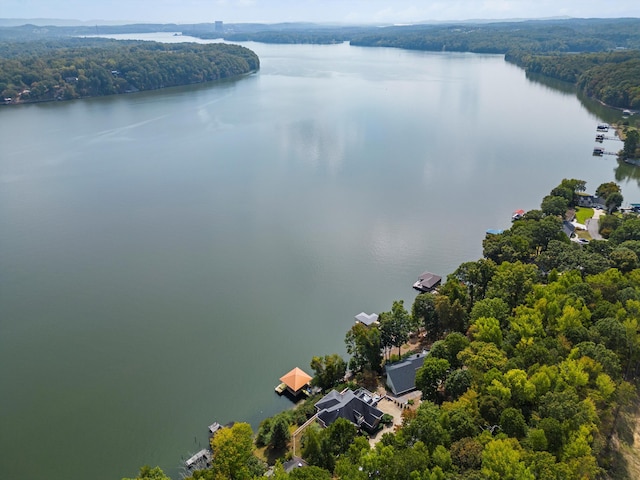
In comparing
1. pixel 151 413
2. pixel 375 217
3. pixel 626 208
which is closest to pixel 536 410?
pixel 151 413

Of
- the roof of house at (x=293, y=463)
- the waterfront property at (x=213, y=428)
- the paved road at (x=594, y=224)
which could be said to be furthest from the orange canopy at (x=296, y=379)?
the paved road at (x=594, y=224)

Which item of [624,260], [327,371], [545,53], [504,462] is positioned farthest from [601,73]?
[504,462]

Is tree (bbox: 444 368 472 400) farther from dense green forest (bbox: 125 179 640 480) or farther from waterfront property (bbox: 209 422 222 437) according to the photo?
waterfront property (bbox: 209 422 222 437)

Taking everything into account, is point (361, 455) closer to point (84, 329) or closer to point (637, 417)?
point (637, 417)

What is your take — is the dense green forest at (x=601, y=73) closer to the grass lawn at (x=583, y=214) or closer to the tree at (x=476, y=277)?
the grass lawn at (x=583, y=214)

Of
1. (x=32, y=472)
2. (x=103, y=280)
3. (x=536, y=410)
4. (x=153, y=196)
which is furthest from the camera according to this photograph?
(x=153, y=196)

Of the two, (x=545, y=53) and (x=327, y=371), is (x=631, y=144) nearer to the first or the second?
(x=327, y=371)

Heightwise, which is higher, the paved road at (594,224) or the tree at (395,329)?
the tree at (395,329)
